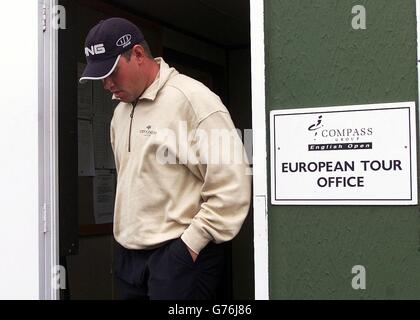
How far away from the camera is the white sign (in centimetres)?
218

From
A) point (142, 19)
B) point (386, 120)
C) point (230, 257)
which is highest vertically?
point (142, 19)

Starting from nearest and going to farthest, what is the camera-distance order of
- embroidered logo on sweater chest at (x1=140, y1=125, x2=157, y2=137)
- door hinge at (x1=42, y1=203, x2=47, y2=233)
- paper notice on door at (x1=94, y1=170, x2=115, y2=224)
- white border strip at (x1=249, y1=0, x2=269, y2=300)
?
white border strip at (x1=249, y1=0, x2=269, y2=300) → embroidered logo on sweater chest at (x1=140, y1=125, x2=157, y2=137) → door hinge at (x1=42, y1=203, x2=47, y2=233) → paper notice on door at (x1=94, y1=170, x2=115, y2=224)

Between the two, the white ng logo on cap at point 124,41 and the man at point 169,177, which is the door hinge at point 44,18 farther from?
the white ng logo on cap at point 124,41

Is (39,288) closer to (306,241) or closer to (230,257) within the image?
(306,241)

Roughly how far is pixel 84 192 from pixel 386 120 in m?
2.41

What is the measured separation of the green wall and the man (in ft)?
0.82

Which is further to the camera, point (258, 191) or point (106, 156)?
point (106, 156)

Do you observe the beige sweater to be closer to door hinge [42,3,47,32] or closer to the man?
the man

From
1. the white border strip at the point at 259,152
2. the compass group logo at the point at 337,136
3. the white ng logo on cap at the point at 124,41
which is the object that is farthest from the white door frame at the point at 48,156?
the compass group logo at the point at 337,136

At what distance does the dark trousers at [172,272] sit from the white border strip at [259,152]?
0.26m

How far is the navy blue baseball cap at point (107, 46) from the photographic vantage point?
262 centimetres

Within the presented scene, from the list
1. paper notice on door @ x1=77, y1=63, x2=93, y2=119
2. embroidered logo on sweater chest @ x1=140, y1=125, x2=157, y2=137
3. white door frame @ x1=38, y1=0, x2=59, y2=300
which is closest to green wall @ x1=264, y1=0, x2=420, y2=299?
embroidered logo on sweater chest @ x1=140, y1=125, x2=157, y2=137
